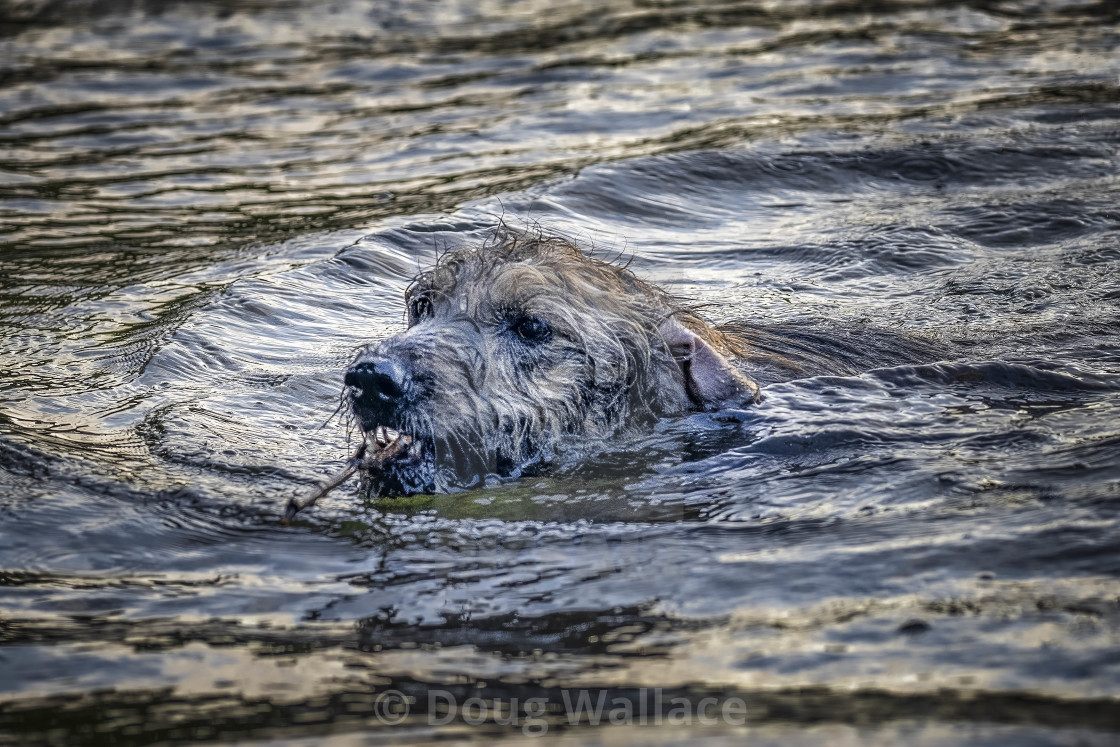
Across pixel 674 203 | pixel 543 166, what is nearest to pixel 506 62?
pixel 543 166

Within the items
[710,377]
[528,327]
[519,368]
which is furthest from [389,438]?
[710,377]

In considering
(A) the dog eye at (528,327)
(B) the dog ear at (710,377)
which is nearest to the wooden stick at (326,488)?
(A) the dog eye at (528,327)

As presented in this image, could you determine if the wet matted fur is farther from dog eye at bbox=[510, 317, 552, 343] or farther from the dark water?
the dark water

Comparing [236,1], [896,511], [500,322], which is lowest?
[896,511]

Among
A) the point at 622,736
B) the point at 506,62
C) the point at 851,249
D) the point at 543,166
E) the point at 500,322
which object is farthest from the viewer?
the point at 506,62

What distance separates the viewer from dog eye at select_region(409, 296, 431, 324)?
6.62m

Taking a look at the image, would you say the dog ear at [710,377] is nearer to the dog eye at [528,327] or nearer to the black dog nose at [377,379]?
the dog eye at [528,327]

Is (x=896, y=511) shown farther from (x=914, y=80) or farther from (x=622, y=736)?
(x=914, y=80)

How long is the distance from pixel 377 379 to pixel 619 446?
1452 millimetres

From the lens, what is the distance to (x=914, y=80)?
1442 cm

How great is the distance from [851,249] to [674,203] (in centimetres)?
195

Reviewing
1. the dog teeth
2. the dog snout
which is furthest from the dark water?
the dog snout

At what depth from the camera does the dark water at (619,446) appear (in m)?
4.27

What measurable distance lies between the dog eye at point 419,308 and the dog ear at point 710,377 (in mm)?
1297
